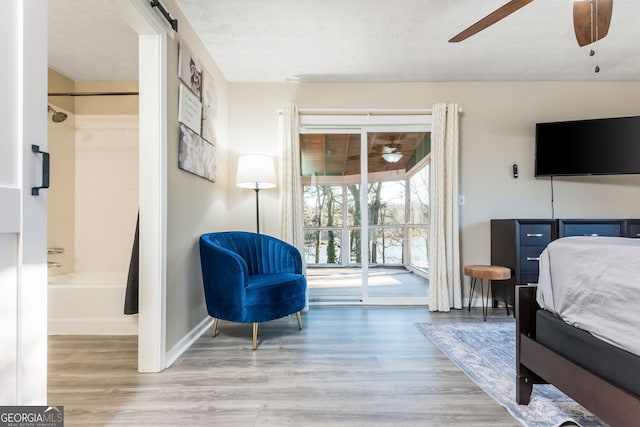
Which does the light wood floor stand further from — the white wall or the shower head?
the shower head

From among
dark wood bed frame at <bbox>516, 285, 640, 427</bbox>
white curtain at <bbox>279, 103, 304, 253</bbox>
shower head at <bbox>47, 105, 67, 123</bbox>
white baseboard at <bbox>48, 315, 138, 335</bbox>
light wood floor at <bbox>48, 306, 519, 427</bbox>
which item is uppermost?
shower head at <bbox>47, 105, 67, 123</bbox>

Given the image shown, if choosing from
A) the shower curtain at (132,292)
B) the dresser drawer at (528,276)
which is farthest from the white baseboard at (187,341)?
the dresser drawer at (528,276)

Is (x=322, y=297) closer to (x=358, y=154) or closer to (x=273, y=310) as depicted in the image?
(x=273, y=310)

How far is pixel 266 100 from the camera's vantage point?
3.73 m

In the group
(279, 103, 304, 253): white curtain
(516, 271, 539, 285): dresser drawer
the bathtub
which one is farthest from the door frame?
(516, 271, 539, 285): dresser drawer

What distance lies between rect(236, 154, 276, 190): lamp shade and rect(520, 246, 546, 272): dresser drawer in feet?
7.96

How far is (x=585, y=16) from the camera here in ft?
6.16

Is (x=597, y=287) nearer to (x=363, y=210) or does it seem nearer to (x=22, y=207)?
(x=22, y=207)

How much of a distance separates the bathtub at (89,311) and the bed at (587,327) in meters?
2.75

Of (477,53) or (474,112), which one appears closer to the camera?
(477,53)

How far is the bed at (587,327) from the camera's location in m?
1.15

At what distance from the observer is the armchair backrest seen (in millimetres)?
3049

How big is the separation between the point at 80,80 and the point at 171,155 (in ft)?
7.12

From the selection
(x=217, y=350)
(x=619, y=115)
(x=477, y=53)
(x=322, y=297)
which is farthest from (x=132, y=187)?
(x=619, y=115)
